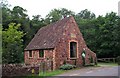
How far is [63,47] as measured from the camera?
27.7 meters

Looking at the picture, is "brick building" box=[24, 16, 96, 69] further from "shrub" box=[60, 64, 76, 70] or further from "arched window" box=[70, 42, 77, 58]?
"shrub" box=[60, 64, 76, 70]

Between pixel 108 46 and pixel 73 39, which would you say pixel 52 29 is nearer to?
pixel 73 39

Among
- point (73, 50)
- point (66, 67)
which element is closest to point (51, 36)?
point (73, 50)

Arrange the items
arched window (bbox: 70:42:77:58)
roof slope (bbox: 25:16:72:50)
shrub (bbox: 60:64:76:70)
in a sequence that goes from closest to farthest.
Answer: shrub (bbox: 60:64:76:70)
roof slope (bbox: 25:16:72:50)
arched window (bbox: 70:42:77:58)

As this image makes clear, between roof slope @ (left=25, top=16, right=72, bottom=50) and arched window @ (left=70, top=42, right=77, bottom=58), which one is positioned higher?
roof slope @ (left=25, top=16, right=72, bottom=50)

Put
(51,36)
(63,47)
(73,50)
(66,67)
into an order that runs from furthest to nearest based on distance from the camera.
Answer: (51,36)
(73,50)
(63,47)
(66,67)

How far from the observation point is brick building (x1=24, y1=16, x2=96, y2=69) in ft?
89.2

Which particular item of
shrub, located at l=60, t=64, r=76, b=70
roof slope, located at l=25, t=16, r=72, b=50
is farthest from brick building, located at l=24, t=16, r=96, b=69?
shrub, located at l=60, t=64, r=76, b=70

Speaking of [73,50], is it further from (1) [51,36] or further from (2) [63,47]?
(1) [51,36]

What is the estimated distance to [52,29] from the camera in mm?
31641

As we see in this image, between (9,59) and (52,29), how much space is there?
8821mm

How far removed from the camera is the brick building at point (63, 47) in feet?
89.2

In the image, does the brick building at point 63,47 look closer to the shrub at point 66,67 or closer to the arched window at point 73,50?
the arched window at point 73,50

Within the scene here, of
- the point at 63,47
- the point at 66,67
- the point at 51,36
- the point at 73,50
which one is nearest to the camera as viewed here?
the point at 66,67
